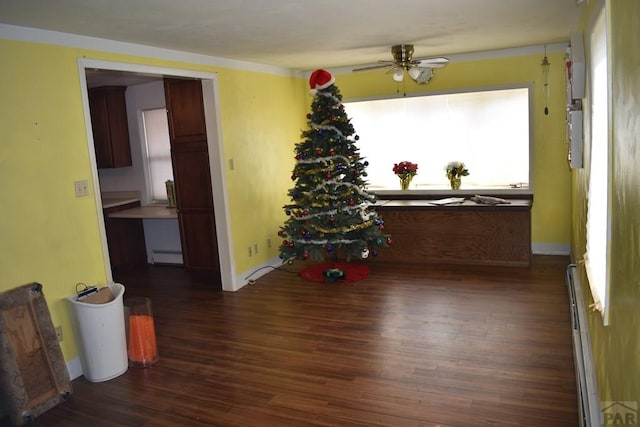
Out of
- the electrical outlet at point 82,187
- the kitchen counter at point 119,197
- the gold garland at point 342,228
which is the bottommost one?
the gold garland at point 342,228

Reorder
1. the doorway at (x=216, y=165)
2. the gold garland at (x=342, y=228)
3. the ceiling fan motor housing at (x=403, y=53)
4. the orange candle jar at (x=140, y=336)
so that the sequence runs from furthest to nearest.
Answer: the gold garland at (x=342, y=228), the ceiling fan motor housing at (x=403, y=53), the doorway at (x=216, y=165), the orange candle jar at (x=140, y=336)

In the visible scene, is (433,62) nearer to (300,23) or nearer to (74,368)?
(300,23)

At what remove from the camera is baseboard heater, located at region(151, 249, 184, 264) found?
654cm

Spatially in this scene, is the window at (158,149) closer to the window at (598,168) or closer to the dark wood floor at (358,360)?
the dark wood floor at (358,360)

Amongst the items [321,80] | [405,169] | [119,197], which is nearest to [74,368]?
[321,80]

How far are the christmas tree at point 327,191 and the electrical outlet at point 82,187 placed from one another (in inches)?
87.2

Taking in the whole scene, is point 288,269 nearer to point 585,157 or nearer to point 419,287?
point 419,287

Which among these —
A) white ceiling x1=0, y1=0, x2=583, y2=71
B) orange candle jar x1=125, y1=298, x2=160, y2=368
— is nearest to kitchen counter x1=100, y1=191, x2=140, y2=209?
white ceiling x1=0, y1=0, x2=583, y2=71

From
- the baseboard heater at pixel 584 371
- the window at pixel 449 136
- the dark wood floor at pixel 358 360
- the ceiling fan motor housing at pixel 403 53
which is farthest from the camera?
the window at pixel 449 136

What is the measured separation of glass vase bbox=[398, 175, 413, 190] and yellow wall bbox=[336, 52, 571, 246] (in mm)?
1113

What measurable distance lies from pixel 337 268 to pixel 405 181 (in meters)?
1.52

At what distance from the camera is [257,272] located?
5.71 metres

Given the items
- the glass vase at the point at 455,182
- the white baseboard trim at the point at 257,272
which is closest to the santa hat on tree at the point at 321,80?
the glass vase at the point at 455,182

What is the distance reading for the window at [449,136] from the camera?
19.1 feet
